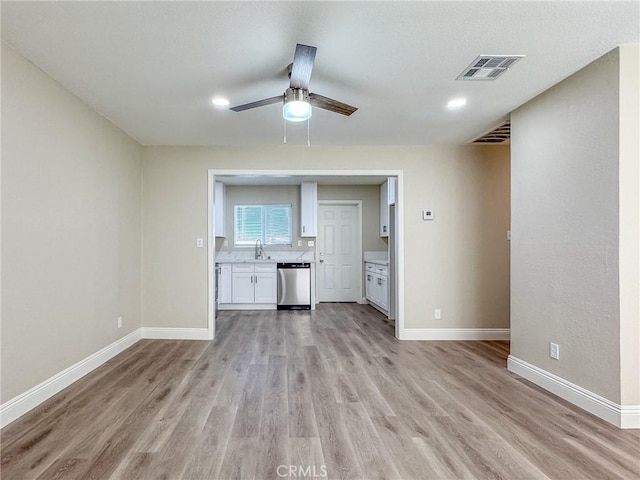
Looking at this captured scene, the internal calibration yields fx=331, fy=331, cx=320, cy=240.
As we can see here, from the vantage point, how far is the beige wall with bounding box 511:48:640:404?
2.10 metres

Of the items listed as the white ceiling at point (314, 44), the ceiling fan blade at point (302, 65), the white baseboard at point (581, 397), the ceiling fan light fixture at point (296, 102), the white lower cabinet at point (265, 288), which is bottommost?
the white baseboard at point (581, 397)

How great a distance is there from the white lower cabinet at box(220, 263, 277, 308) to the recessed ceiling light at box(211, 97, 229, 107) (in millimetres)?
3541

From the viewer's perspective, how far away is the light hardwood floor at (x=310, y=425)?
5.61ft

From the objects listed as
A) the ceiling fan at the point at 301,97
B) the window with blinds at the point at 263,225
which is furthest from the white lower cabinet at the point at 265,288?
the ceiling fan at the point at 301,97

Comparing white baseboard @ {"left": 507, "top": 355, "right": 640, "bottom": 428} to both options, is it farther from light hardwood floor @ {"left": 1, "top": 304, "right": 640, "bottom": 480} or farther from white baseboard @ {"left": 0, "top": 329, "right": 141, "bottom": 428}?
white baseboard @ {"left": 0, "top": 329, "right": 141, "bottom": 428}

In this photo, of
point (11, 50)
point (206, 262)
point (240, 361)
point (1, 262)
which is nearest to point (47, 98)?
point (11, 50)

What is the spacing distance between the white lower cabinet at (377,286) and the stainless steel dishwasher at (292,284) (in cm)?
121

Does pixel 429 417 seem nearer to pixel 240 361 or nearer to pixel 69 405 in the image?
pixel 240 361

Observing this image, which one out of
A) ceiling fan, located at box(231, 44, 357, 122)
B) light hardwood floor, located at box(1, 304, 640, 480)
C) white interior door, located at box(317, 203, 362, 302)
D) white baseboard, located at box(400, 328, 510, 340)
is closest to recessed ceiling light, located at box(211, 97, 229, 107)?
ceiling fan, located at box(231, 44, 357, 122)

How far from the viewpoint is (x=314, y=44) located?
205 cm

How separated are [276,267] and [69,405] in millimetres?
3874

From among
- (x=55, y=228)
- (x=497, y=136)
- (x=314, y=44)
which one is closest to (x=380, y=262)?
(x=497, y=136)

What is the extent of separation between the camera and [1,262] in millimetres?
2049

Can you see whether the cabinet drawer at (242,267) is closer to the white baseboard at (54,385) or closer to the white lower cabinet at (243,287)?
→ the white lower cabinet at (243,287)
